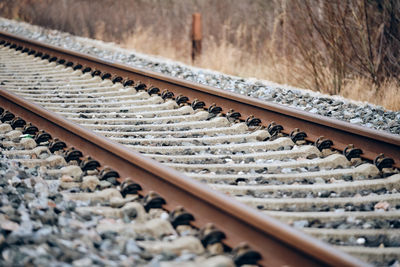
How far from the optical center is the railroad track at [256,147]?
3.30 m

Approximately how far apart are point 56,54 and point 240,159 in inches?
215

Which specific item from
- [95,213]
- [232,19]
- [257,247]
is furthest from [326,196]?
[232,19]

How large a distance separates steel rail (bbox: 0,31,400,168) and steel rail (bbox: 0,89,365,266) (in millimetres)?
1869

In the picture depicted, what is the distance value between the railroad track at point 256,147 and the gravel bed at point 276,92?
3.11 feet

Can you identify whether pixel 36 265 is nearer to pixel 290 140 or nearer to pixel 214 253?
pixel 214 253

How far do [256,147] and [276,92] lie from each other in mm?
2472

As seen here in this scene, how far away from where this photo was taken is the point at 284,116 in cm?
514

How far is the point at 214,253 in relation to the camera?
2.79m

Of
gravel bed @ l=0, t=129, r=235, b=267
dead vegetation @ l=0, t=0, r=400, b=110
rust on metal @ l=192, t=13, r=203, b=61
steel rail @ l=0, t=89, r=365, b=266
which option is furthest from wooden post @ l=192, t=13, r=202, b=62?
gravel bed @ l=0, t=129, r=235, b=267

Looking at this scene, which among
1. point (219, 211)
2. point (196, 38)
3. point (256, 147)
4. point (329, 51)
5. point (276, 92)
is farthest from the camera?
point (196, 38)

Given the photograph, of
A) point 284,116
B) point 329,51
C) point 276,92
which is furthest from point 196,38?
point 284,116

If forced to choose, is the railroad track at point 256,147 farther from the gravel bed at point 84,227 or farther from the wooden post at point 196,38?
the wooden post at point 196,38

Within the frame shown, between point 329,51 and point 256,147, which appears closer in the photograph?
point 256,147

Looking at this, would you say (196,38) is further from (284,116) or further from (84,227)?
(84,227)
